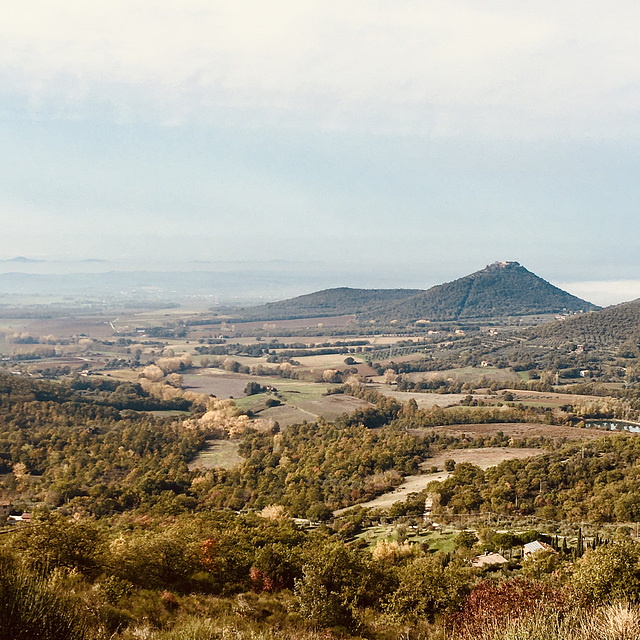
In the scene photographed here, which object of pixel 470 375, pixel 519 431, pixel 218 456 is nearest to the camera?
pixel 218 456

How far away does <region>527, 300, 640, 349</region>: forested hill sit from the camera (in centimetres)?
13262

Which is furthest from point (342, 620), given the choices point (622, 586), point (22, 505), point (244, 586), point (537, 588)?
point (22, 505)

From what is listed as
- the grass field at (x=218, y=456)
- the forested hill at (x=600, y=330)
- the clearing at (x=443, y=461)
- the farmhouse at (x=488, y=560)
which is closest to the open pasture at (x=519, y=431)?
the clearing at (x=443, y=461)

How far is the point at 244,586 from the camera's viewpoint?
2223 cm

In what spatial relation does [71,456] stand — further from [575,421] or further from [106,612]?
[575,421]

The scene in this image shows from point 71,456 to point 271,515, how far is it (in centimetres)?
2482

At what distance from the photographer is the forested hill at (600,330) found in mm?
132625

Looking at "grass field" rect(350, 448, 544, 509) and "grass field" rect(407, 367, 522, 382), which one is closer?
"grass field" rect(350, 448, 544, 509)

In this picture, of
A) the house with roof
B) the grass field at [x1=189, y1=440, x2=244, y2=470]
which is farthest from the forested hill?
the house with roof

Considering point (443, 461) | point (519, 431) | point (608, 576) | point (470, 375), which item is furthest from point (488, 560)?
point (470, 375)

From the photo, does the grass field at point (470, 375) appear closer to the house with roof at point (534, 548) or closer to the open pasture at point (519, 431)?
the open pasture at point (519, 431)

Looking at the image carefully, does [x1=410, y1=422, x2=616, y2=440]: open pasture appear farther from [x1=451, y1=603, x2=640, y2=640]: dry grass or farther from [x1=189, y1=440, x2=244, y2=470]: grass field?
[x1=451, y1=603, x2=640, y2=640]: dry grass

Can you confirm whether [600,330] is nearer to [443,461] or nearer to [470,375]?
[470,375]

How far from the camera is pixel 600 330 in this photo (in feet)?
466
